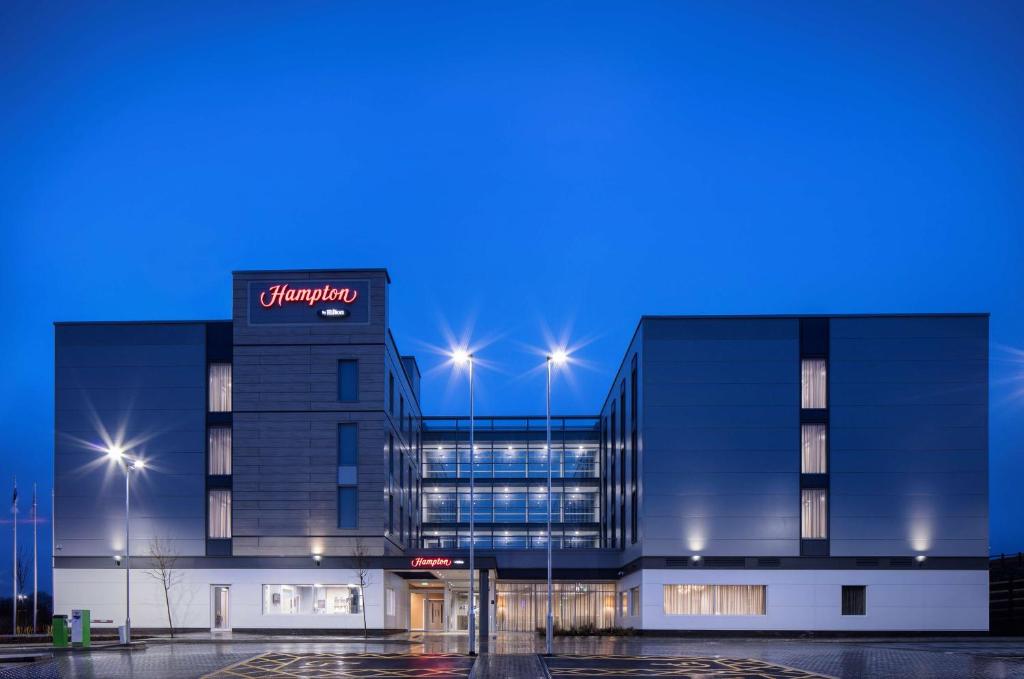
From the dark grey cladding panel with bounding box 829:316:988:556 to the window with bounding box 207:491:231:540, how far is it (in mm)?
33076

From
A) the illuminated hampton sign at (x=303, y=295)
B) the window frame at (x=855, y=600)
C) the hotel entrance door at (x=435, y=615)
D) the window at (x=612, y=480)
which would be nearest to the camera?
the window frame at (x=855, y=600)

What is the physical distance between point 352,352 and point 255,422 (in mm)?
6739

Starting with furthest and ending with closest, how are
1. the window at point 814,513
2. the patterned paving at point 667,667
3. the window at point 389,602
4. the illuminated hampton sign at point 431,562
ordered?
the window at point 389,602, the illuminated hampton sign at point 431,562, the window at point 814,513, the patterned paving at point 667,667

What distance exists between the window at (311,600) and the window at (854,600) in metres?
26.0

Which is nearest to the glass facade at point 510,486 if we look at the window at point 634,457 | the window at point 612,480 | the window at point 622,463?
the window at point 612,480

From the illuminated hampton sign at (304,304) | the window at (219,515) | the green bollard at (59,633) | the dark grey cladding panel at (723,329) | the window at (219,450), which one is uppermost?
the illuminated hampton sign at (304,304)

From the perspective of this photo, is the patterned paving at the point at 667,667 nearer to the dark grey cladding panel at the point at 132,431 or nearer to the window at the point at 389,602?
the window at the point at 389,602

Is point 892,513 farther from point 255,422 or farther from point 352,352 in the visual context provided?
point 255,422

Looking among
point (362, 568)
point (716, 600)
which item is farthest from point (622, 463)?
point (362, 568)

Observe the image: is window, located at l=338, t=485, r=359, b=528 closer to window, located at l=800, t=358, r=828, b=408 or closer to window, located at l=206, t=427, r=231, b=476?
window, located at l=206, t=427, r=231, b=476

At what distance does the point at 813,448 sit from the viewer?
52344mm

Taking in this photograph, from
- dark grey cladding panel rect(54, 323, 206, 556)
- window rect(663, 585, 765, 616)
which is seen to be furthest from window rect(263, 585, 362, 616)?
window rect(663, 585, 765, 616)

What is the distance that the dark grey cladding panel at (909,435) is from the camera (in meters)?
51.6

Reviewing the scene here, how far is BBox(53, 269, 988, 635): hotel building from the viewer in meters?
51.4
